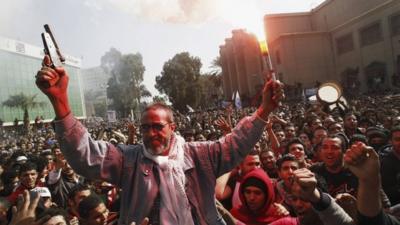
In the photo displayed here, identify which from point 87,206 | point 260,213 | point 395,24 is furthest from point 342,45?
point 87,206

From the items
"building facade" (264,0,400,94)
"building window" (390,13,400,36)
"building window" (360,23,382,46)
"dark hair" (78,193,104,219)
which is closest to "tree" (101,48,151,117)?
"building facade" (264,0,400,94)

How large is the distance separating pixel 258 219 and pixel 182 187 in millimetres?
1198

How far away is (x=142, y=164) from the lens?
2.44 meters

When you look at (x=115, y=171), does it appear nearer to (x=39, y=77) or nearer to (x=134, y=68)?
A: (x=39, y=77)

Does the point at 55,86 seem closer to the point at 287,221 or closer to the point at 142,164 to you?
the point at 142,164

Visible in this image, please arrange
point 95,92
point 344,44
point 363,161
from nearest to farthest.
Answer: point 363,161, point 344,44, point 95,92

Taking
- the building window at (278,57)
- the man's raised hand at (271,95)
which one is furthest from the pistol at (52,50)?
the building window at (278,57)

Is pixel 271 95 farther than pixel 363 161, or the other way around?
pixel 271 95

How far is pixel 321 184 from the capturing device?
130 inches

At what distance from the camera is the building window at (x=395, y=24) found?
31.1 m

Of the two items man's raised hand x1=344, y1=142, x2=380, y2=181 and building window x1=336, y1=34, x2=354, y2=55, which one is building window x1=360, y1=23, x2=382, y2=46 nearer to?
building window x1=336, y1=34, x2=354, y2=55

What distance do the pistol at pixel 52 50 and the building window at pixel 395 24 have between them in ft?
109

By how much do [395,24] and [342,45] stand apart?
887 centimetres

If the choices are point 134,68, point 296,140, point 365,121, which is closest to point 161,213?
point 296,140
